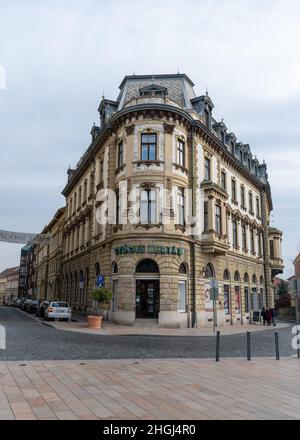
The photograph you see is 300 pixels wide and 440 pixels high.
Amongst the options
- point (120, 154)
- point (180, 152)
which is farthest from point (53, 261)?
point (180, 152)

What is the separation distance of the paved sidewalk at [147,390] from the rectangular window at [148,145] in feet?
54.9

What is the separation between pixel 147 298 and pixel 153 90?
13.9 meters

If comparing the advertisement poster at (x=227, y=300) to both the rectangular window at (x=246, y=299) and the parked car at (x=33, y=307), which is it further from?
the parked car at (x=33, y=307)

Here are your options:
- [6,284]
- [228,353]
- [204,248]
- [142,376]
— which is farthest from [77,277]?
[6,284]

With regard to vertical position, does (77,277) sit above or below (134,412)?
above

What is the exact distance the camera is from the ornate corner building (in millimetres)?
24516

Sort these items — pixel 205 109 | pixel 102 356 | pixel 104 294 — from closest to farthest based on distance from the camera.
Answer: pixel 102 356
pixel 104 294
pixel 205 109

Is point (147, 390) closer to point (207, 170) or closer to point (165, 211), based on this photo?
point (165, 211)

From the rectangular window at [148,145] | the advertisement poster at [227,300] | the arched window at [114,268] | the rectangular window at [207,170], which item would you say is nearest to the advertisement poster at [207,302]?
the advertisement poster at [227,300]

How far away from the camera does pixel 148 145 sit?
1031 inches

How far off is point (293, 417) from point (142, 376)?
3768mm

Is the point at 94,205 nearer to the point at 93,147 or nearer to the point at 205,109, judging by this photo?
the point at 93,147

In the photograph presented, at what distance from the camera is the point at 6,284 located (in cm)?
14050

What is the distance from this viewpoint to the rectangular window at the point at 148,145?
26.0 metres
